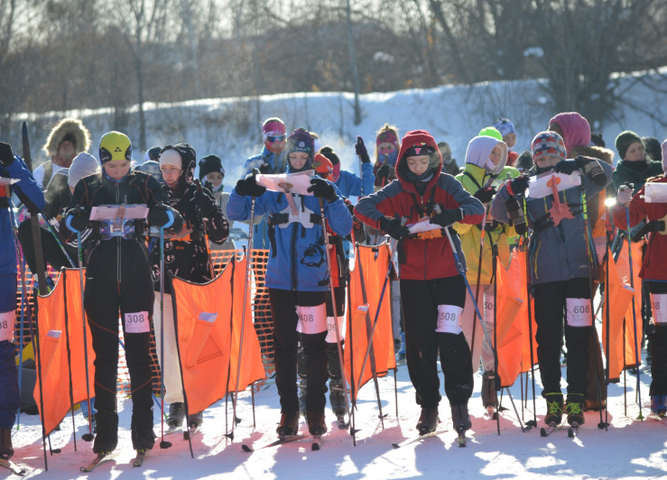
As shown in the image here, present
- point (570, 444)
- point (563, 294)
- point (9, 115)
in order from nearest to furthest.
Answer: point (570, 444), point (563, 294), point (9, 115)

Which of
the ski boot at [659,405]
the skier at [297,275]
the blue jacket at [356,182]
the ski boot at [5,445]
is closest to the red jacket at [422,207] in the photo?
the skier at [297,275]

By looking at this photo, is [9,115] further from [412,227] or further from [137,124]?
[412,227]

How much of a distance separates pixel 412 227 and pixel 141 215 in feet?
5.34

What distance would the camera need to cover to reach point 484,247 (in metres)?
6.06

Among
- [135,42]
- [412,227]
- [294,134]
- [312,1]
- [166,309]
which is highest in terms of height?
[312,1]

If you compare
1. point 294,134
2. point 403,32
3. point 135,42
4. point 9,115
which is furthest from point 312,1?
point 294,134

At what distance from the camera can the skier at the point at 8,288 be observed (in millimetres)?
5113

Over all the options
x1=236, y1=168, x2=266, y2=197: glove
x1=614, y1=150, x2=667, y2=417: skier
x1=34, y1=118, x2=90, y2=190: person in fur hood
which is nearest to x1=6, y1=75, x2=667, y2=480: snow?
x1=614, y1=150, x2=667, y2=417: skier

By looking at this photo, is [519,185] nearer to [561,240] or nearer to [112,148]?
[561,240]

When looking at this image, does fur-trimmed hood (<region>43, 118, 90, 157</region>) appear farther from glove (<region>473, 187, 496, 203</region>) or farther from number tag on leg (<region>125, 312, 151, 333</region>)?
glove (<region>473, 187, 496, 203</region>)

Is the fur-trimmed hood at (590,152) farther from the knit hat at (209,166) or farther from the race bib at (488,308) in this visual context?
the knit hat at (209,166)

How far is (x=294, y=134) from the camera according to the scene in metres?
5.49

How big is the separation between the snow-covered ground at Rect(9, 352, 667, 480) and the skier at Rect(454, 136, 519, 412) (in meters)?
0.38

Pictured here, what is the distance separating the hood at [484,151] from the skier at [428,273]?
0.74 meters
